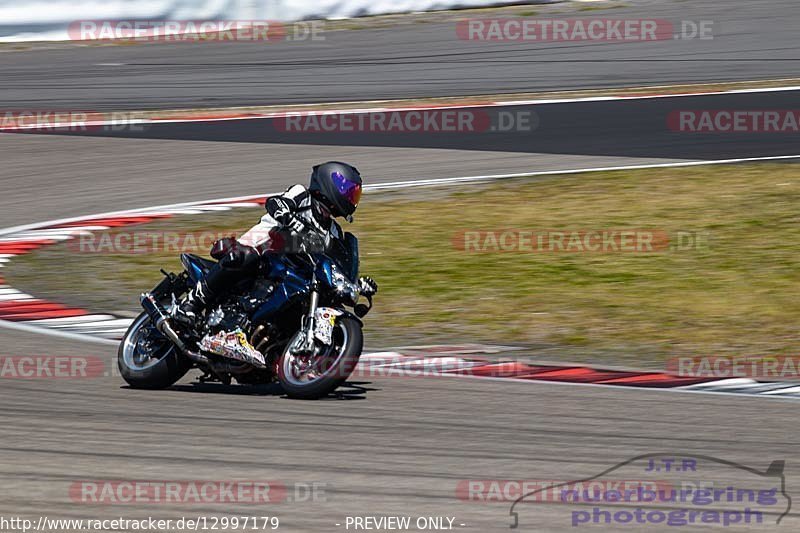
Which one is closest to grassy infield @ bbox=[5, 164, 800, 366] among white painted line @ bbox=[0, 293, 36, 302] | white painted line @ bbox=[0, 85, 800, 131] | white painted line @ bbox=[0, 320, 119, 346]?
white painted line @ bbox=[0, 293, 36, 302]

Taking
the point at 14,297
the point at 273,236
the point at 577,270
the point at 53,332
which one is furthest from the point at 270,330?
the point at 577,270

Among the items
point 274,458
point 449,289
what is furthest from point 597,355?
point 274,458

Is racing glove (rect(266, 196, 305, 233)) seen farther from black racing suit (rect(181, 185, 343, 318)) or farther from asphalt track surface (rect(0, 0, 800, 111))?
asphalt track surface (rect(0, 0, 800, 111))

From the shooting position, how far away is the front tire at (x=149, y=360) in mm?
7973

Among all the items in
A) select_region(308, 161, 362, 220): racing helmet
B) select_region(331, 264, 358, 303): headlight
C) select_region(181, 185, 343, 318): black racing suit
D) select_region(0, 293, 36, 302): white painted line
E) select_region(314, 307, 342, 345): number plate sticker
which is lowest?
select_region(314, 307, 342, 345): number plate sticker

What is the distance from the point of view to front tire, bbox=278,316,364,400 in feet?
24.4

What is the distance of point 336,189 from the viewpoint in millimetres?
7691

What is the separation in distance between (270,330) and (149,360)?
691 millimetres

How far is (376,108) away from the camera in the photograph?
19.8 meters

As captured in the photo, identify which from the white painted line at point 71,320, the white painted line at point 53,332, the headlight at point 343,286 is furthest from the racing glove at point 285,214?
the white painted line at point 71,320

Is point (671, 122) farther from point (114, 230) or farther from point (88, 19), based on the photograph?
point (88, 19)

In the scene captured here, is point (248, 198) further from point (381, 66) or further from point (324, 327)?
point (381, 66)

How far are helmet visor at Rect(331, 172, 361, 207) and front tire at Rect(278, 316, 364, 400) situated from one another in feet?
1.97

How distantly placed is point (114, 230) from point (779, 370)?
6.43 m
